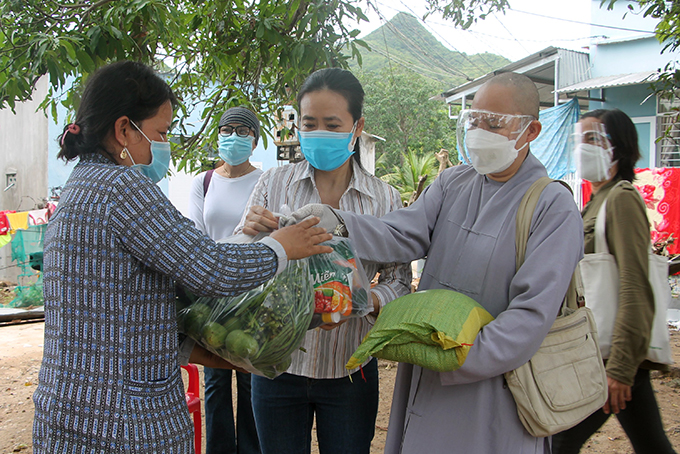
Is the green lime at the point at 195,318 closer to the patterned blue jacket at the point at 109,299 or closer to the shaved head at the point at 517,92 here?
the patterned blue jacket at the point at 109,299

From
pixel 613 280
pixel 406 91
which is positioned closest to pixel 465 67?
pixel 406 91

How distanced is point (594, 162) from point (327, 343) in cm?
163

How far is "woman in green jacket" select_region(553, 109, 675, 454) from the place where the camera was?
2.18m

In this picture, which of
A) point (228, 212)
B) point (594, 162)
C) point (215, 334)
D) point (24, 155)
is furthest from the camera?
point (24, 155)

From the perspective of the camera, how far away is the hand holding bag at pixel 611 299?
2242mm

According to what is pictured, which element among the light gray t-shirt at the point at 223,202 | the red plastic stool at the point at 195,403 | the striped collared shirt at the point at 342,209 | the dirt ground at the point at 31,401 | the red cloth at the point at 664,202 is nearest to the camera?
the striped collared shirt at the point at 342,209

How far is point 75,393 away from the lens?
4.46ft

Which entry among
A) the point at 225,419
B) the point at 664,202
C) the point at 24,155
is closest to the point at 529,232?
the point at 225,419

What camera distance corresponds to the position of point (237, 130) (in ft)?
12.0

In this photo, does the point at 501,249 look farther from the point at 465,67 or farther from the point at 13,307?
the point at 465,67

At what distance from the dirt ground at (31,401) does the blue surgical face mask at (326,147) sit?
265cm

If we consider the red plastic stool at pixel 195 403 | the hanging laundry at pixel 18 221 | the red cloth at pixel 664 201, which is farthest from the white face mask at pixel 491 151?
the hanging laundry at pixel 18 221

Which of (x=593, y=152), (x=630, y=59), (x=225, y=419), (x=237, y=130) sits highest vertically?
(x=630, y=59)

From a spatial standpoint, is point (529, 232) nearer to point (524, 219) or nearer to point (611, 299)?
point (524, 219)
